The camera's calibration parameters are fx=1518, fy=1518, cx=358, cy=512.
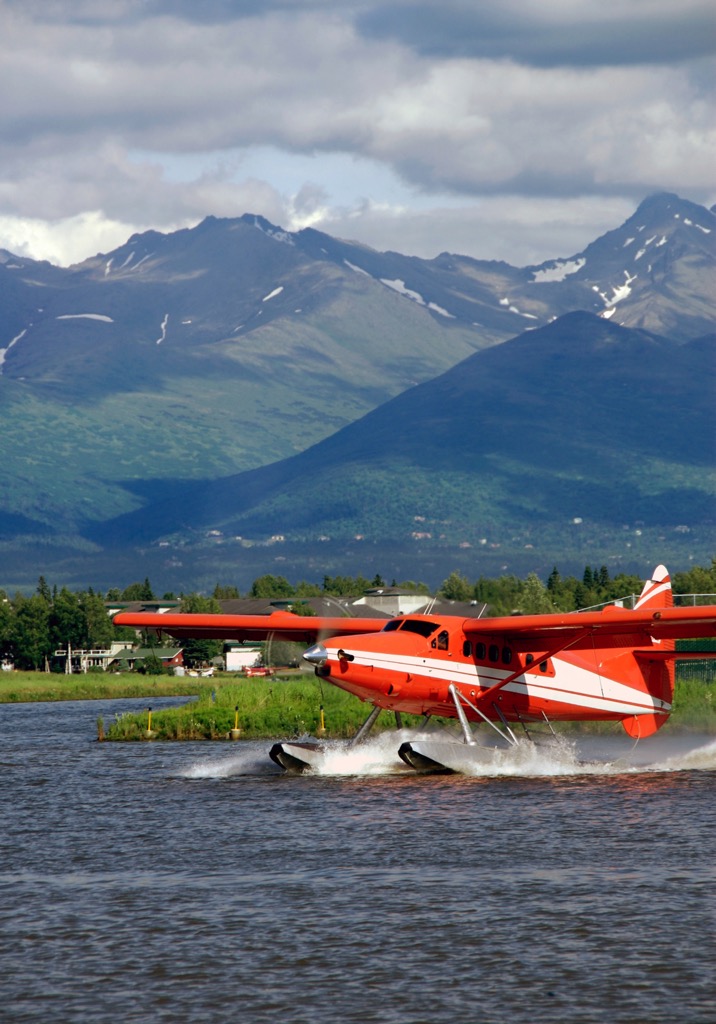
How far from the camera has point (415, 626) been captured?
97.7 feet

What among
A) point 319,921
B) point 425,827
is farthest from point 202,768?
point 319,921

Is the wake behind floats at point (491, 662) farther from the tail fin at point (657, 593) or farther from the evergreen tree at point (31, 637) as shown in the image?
the evergreen tree at point (31, 637)

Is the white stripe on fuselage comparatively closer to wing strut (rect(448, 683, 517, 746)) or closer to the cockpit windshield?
wing strut (rect(448, 683, 517, 746))

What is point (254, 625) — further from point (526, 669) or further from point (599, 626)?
point (599, 626)

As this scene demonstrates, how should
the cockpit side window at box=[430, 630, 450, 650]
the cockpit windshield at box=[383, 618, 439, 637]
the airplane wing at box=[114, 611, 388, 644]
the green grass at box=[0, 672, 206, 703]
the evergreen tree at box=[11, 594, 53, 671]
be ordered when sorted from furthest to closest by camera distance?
the evergreen tree at box=[11, 594, 53, 671] → the green grass at box=[0, 672, 206, 703] → the airplane wing at box=[114, 611, 388, 644] → the cockpit windshield at box=[383, 618, 439, 637] → the cockpit side window at box=[430, 630, 450, 650]

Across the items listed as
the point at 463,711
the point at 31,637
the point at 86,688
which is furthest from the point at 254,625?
the point at 31,637

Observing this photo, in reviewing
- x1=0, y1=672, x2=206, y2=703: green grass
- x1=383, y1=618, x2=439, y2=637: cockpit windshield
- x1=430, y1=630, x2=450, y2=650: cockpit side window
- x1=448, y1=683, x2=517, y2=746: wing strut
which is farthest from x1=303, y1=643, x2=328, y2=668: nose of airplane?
x1=0, y1=672, x2=206, y2=703: green grass

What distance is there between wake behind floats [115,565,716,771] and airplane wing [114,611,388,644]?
0.10 feet

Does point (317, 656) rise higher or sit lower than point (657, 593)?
lower

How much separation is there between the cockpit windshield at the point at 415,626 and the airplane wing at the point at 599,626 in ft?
2.50

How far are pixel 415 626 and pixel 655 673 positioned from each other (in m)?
6.21

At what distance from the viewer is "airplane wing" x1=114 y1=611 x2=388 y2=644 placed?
3288 centimetres

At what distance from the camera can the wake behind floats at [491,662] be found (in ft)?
93.7

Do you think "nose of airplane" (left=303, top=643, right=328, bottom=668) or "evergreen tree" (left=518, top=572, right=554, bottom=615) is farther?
"evergreen tree" (left=518, top=572, right=554, bottom=615)
